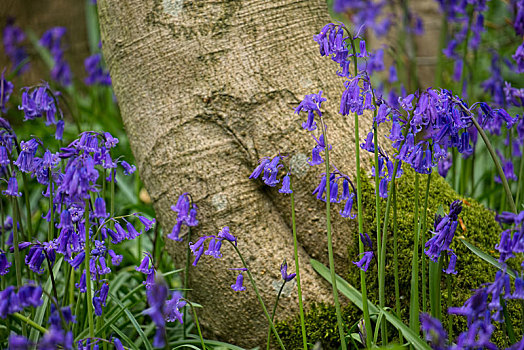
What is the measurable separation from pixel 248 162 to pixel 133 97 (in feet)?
2.58

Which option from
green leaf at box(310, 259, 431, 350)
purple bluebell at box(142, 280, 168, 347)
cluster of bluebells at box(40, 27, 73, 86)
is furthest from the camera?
cluster of bluebells at box(40, 27, 73, 86)

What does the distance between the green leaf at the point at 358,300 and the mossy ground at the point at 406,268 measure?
14 cm

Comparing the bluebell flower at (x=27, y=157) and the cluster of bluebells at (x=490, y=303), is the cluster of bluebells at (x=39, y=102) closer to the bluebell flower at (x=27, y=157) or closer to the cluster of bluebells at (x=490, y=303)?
the bluebell flower at (x=27, y=157)

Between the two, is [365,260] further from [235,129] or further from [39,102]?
[39,102]

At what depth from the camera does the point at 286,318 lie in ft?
8.95

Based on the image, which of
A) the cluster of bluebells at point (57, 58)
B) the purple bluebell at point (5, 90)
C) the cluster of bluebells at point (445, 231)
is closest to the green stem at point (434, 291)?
the cluster of bluebells at point (445, 231)

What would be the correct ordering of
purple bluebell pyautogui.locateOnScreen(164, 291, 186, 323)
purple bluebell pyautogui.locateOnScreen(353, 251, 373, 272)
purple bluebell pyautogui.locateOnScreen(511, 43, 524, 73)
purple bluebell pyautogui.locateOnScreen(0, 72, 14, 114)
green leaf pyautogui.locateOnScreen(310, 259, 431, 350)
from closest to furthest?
purple bluebell pyautogui.locateOnScreen(164, 291, 186, 323) < green leaf pyautogui.locateOnScreen(310, 259, 431, 350) < purple bluebell pyautogui.locateOnScreen(353, 251, 373, 272) < purple bluebell pyautogui.locateOnScreen(511, 43, 524, 73) < purple bluebell pyautogui.locateOnScreen(0, 72, 14, 114)

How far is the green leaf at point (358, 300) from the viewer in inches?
79.3

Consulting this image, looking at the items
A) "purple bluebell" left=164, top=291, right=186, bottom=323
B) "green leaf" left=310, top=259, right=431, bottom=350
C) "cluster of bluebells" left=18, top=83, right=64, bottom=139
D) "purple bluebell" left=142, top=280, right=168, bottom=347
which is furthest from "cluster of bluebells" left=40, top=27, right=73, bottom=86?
"purple bluebell" left=142, top=280, right=168, bottom=347

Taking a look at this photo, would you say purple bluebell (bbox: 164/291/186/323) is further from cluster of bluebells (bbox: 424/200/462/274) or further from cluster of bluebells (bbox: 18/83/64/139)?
cluster of bluebells (bbox: 18/83/64/139)

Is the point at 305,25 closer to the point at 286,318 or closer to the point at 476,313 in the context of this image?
the point at 286,318

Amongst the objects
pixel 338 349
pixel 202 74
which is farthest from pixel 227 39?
pixel 338 349

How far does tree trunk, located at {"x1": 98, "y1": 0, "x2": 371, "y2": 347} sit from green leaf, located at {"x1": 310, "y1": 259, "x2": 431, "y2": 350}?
3.6 inches

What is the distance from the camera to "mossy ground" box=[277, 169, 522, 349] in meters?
2.57
